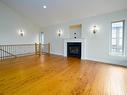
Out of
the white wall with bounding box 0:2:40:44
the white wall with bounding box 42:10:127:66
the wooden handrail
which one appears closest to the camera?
the white wall with bounding box 42:10:127:66

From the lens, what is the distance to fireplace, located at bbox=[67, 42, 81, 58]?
6418 mm

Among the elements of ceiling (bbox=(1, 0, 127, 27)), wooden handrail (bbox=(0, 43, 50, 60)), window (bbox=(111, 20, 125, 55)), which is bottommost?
wooden handrail (bbox=(0, 43, 50, 60))

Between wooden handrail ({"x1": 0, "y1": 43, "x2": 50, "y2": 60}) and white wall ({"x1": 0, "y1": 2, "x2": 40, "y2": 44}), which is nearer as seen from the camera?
white wall ({"x1": 0, "y1": 2, "x2": 40, "y2": 44})

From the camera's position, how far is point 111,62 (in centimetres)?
501

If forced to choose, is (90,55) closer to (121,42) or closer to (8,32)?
(121,42)

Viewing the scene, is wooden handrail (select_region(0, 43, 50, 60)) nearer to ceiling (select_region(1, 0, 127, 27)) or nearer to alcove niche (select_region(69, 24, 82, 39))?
alcove niche (select_region(69, 24, 82, 39))

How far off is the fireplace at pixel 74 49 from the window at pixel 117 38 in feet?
6.88

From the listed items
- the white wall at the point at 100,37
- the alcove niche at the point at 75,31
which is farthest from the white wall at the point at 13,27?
the white wall at the point at 100,37

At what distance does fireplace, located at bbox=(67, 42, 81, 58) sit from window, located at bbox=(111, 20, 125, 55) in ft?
6.88

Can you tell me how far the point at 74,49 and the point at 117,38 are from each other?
111 inches

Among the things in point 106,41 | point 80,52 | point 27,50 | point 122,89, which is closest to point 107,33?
point 106,41

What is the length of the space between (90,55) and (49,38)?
433cm

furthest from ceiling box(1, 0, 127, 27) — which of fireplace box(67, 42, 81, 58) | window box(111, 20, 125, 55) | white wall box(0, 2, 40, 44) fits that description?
fireplace box(67, 42, 81, 58)

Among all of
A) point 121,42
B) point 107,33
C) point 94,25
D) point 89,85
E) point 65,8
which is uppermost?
point 65,8
